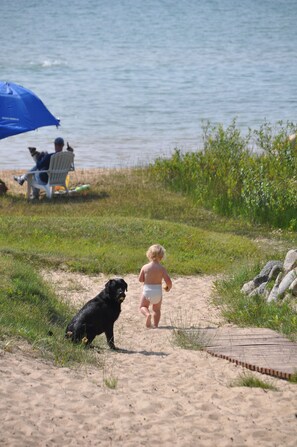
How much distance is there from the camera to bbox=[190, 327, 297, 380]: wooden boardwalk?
10016 mm

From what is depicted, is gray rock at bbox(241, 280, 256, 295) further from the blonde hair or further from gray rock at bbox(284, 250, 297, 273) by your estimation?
the blonde hair

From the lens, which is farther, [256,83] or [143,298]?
[256,83]

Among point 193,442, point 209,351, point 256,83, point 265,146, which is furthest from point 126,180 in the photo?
point 256,83

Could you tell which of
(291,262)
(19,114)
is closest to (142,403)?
(291,262)

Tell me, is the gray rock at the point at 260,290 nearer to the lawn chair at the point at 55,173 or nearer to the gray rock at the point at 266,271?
the gray rock at the point at 266,271

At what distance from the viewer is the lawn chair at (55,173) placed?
2031 centimetres

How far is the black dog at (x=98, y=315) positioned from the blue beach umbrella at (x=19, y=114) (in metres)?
10.2

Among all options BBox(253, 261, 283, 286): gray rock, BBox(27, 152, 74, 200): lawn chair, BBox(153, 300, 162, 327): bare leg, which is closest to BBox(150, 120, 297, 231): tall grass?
BBox(27, 152, 74, 200): lawn chair

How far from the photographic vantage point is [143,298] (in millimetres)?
12102

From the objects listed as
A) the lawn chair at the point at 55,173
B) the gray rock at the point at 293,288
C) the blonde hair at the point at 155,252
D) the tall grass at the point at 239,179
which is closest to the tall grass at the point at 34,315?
the blonde hair at the point at 155,252

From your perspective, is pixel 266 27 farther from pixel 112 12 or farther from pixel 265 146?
pixel 265 146

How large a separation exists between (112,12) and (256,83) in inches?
2007

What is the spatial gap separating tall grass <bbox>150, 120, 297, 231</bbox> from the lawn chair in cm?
204

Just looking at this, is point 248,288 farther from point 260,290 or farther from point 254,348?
point 254,348
